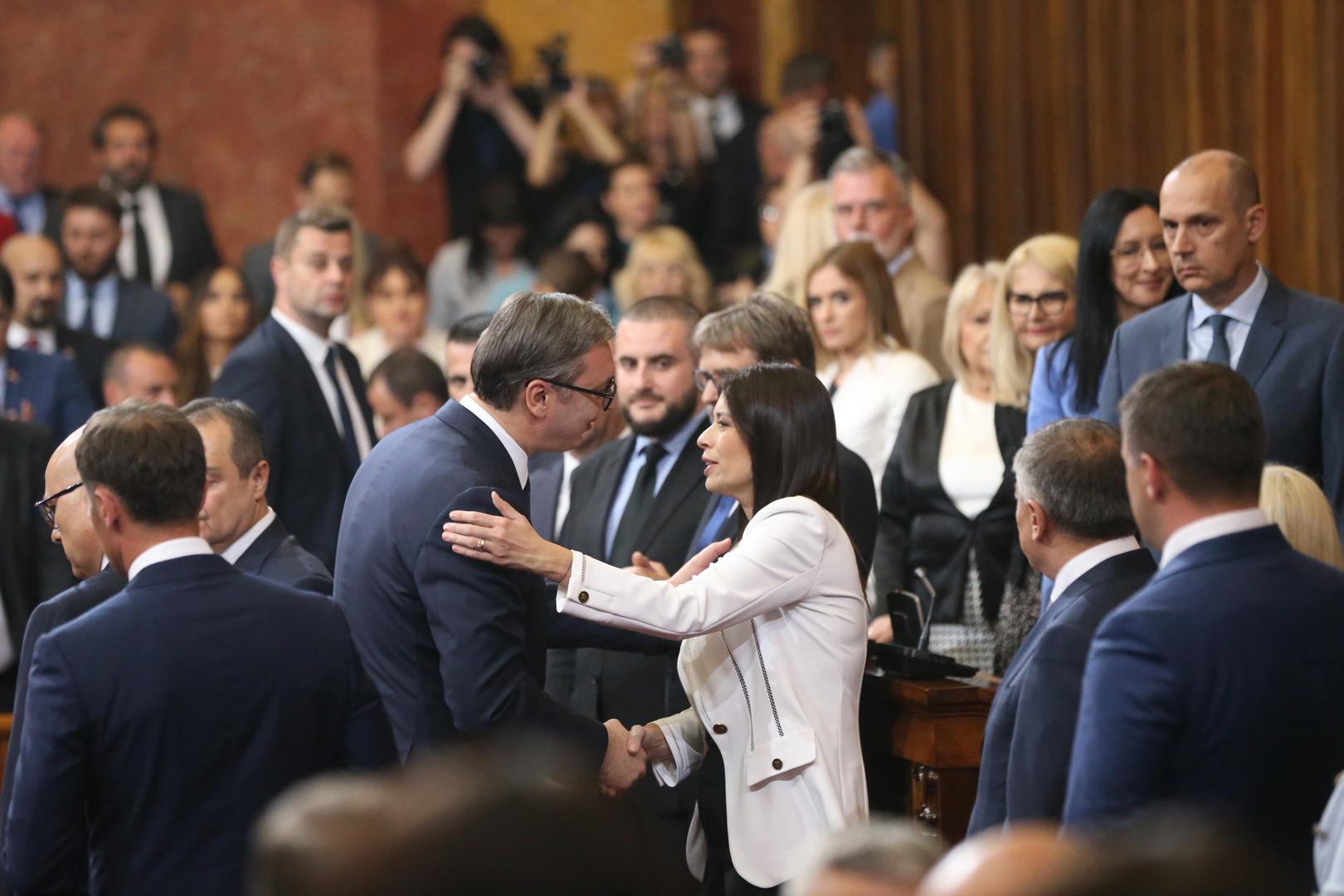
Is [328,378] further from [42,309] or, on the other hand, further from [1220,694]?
[1220,694]

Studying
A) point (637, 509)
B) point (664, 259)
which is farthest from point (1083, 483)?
point (664, 259)

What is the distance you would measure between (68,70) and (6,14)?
386mm

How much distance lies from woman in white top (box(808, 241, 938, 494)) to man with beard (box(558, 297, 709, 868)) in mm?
654

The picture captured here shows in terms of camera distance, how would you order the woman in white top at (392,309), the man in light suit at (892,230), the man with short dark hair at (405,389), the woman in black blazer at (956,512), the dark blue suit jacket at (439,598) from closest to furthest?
the dark blue suit jacket at (439,598) < the woman in black blazer at (956,512) < the man with short dark hair at (405,389) < the man in light suit at (892,230) < the woman in white top at (392,309)

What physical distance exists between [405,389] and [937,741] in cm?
249

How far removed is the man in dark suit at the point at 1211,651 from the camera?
7.41 feet

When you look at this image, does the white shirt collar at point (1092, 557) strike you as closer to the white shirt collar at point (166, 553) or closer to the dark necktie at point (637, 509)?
the white shirt collar at point (166, 553)

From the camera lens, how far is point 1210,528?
2342mm

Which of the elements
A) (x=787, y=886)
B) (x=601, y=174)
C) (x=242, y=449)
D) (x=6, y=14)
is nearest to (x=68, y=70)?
(x=6, y=14)

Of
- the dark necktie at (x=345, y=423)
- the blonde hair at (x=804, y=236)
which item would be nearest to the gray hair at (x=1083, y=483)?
the dark necktie at (x=345, y=423)

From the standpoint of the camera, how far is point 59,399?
234 inches

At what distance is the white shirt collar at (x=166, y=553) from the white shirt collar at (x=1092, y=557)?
131 cm

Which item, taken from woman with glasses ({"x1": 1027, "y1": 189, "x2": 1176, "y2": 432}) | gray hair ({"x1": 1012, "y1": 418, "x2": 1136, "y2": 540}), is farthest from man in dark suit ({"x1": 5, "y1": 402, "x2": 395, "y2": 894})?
woman with glasses ({"x1": 1027, "y1": 189, "x2": 1176, "y2": 432})

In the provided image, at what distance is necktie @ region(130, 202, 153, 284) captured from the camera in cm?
749
